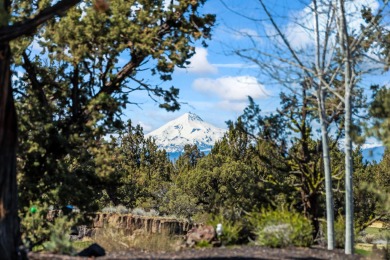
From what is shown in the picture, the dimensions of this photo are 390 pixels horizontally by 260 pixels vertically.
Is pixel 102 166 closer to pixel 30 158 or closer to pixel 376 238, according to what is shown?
pixel 30 158

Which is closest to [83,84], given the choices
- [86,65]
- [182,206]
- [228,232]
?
[86,65]

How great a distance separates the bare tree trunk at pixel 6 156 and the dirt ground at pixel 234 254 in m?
0.92

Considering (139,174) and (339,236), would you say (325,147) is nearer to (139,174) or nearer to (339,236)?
(339,236)

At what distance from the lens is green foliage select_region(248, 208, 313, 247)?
11117mm

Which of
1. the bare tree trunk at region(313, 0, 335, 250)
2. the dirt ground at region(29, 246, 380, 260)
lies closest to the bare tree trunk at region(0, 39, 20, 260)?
the dirt ground at region(29, 246, 380, 260)

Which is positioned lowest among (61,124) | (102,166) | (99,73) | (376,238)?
(376,238)

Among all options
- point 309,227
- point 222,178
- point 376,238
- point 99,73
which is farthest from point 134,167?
point 309,227

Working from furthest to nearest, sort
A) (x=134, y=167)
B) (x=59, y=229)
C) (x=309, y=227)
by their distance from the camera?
(x=134, y=167) < (x=309, y=227) < (x=59, y=229)

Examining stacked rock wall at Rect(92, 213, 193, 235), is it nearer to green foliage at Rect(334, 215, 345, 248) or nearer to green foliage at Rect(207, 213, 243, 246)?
green foliage at Rect(207, 213, 243, 246)

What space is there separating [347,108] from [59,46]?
7292mm

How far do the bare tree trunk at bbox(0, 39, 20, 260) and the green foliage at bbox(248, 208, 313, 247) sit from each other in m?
5.02

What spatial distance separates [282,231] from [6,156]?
224 inches

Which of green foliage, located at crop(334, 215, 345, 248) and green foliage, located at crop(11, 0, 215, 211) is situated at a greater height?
green foliage, located at crop(11, 0, 215, 211)

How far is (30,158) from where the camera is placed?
13.2m
